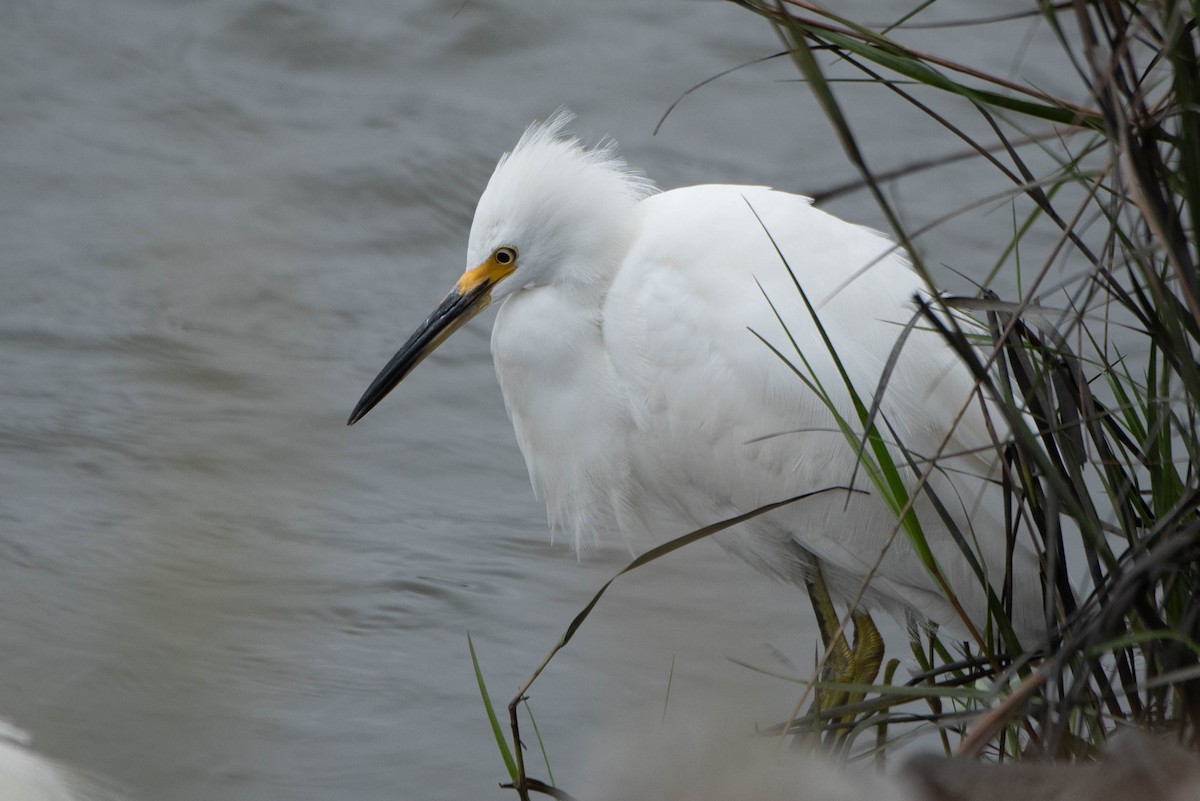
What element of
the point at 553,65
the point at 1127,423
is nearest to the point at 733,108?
the point at 553,65

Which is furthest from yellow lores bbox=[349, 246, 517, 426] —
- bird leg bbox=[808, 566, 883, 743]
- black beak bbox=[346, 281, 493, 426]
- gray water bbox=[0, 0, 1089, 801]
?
bird leg bbox=[808, 566, 883, 743]

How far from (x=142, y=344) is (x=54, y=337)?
33cm

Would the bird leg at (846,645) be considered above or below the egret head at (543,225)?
below

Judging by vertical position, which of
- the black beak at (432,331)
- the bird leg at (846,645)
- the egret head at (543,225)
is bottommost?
the bird leg at (846,645)

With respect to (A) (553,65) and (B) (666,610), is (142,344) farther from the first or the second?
(B) (666,610)

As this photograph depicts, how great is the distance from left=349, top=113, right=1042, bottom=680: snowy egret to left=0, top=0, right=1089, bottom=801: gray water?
281 mm

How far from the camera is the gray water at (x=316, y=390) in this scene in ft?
3.99

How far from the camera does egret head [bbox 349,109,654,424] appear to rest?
10.5 ft

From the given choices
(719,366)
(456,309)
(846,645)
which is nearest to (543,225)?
(456,309)

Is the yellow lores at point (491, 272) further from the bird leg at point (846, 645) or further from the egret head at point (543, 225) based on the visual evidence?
the bird leg at point (846, 645)

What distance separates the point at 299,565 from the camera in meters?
1.16

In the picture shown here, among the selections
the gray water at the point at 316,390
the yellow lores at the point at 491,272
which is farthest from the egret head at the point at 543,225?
the gray water at the point at 316,390

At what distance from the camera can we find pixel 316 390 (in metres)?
1.03

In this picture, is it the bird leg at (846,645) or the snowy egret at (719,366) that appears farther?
the bird leg at (846,645)
